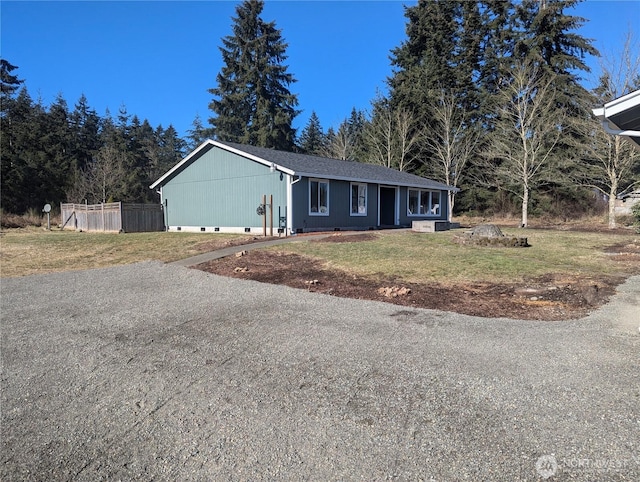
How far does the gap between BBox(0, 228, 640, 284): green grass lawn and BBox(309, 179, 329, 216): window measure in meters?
3.52

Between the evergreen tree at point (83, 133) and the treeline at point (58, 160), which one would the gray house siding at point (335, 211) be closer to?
the treeline at point (58, 160)

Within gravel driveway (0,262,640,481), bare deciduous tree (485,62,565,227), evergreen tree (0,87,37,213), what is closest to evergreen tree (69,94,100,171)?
evergreen tree (0,87,37,213)

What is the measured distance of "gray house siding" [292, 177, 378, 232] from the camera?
16719 mm

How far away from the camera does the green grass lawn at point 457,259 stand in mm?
8328

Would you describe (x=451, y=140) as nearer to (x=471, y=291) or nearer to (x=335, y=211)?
(x=335, y=211)

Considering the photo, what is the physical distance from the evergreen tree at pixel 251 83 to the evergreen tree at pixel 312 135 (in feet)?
51.6

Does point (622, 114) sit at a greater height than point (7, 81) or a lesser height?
lesser

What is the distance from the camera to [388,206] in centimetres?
2231

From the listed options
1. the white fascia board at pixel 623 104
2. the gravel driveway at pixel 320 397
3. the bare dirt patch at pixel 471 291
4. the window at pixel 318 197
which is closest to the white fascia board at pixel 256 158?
the window at pixel 318 197

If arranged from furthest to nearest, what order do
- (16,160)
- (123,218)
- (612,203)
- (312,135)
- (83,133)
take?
(312,135), (83,133), (16,160), (612,203), (123,218)

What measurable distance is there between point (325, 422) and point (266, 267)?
23.6 ft

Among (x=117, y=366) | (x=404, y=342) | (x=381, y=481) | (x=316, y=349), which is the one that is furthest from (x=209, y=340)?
(x=381, y=481)

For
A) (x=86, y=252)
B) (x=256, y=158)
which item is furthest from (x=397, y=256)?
(x=86, y=252)

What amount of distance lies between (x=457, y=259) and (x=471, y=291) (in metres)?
3.19
